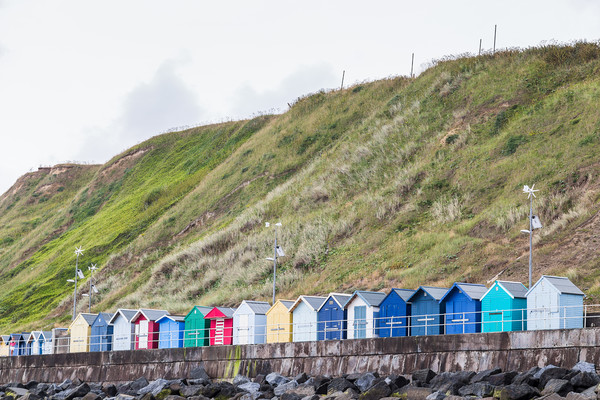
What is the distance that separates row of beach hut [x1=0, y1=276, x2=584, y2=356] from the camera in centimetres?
3212

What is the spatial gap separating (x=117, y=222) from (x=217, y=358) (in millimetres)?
69920

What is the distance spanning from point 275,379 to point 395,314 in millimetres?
6930

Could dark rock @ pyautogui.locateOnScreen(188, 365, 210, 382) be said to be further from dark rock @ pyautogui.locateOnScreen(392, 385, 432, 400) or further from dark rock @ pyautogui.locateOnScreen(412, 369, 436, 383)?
dark rock @ pyautogui.locateOnScreen(392, 385, 432, 400)

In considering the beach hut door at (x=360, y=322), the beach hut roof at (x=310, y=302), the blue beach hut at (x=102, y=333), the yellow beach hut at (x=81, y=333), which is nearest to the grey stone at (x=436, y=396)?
the beach hut door at (x=360, y=322)

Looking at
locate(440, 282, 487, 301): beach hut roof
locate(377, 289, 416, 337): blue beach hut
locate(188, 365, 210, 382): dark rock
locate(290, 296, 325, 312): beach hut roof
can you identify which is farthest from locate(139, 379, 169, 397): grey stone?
locate(440, 282, 487, 301): beach hut roof

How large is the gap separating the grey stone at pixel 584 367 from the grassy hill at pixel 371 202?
587 inches

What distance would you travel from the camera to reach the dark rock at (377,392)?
27406 mm

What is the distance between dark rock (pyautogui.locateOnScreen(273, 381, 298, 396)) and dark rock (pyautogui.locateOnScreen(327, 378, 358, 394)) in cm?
196

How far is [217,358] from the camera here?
127 feet

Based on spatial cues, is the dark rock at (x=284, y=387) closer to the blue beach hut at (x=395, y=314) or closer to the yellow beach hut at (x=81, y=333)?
the blue beach hut at (x=395, y=314)

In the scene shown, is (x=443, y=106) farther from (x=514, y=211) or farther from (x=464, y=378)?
(x=464, y=378)

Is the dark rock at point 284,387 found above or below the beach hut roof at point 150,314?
below

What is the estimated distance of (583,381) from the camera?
23.4 meters

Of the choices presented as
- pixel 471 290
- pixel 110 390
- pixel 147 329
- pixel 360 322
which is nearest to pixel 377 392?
pixel 471 290
